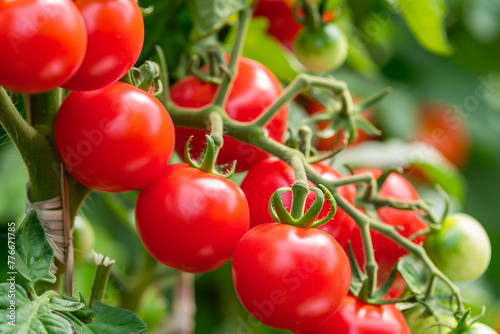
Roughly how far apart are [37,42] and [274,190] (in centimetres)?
28

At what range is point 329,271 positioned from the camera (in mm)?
485

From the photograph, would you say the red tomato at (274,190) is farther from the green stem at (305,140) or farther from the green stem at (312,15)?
the green stem at (312,15)

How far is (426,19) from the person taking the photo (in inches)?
36.0

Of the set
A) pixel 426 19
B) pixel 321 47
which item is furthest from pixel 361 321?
pixel 426 19

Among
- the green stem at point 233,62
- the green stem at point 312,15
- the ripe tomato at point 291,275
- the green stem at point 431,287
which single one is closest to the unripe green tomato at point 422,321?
the green stem at point 431,287

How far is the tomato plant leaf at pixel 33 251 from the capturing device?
49cm

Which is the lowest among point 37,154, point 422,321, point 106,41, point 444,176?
point 444,176

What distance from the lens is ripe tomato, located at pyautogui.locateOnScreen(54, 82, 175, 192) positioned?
50cm

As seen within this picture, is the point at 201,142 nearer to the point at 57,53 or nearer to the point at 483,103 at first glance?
the point at 57,53

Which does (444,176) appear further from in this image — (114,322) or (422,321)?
(114,322)

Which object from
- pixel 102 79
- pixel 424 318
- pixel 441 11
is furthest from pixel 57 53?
pixel 441 11

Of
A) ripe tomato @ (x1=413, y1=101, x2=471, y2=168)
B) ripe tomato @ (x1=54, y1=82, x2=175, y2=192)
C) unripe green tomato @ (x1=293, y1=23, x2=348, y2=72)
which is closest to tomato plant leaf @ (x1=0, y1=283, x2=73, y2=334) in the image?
ripe tomato @ (x1=54, y1=82, x2=175, y2=192)

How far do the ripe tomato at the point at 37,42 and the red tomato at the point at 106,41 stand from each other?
1.5 inches

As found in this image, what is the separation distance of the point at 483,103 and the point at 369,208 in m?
1.08
